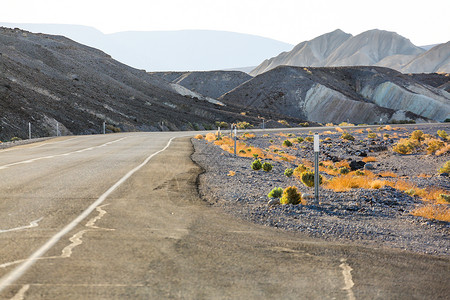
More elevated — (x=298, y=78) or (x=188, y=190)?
(x=298, y=78)

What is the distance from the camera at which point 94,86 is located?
6781cm

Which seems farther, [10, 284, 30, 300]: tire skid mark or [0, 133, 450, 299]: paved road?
[0, 133, 450, 299]: paved road

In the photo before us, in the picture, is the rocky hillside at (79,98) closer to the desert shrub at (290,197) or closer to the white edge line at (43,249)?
the white edge line at (43,249)

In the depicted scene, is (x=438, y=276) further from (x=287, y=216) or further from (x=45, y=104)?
(x=45, y=104)

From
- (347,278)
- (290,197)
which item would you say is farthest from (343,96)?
(347,278)

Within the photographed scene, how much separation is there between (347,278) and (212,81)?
13377 centimetres

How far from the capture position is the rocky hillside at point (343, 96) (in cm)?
9106

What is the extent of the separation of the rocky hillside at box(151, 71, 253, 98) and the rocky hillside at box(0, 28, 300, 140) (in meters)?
38.4

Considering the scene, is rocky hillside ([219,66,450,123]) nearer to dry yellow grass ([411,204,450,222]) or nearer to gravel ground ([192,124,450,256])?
gravel ground ([192,124,450,256])

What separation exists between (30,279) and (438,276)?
14.4 ft

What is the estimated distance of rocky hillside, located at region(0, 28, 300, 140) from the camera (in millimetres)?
41500

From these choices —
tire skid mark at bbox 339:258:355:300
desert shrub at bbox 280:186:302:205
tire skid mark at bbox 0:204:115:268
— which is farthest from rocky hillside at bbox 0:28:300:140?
tire skid mark at bbox 339:258:355:300

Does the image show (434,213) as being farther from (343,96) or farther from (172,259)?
(343,96)

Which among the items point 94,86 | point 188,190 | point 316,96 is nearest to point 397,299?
point 188,190
